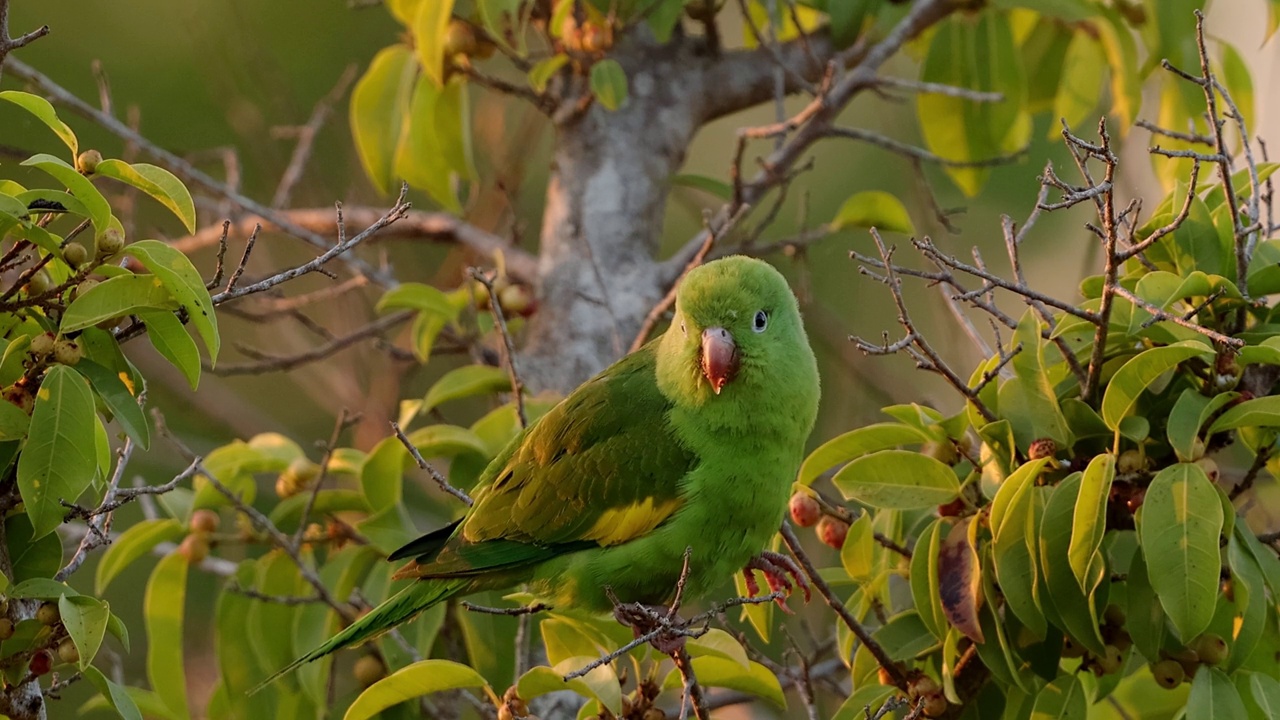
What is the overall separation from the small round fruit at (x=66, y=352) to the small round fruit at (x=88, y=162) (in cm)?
27

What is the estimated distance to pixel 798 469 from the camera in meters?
2.62

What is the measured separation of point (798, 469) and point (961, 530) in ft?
1.44

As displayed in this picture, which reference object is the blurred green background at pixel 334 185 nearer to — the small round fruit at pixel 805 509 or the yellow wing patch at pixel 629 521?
the small round fruit at pixel 805 509

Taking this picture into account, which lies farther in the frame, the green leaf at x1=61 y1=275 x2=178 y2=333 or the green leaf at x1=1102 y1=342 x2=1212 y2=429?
the green leaf at x1=1102 y1=342 x2=1212 y2=429

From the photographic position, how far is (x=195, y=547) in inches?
120

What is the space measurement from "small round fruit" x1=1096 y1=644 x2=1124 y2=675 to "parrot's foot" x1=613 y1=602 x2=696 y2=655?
0.75 m

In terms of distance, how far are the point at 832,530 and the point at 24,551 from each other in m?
1.50

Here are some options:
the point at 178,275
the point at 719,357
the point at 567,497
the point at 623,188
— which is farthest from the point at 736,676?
the point at 623,188

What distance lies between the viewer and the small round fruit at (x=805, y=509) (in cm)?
254

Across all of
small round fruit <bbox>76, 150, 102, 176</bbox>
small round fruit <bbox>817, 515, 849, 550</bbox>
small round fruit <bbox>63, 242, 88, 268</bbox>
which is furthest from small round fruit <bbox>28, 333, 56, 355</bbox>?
small round fruit <bbox>817, 515, 849, 550</bbox>

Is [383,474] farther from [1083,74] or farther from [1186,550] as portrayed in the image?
[1083,74]

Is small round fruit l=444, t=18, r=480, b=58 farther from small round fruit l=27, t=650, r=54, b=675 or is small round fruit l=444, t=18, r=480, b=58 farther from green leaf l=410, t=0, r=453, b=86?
small round fruit l=27, t=650, r=54, b=675

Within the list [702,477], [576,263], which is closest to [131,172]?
[702,477]

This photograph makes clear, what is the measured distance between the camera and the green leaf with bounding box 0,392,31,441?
6.08ft
